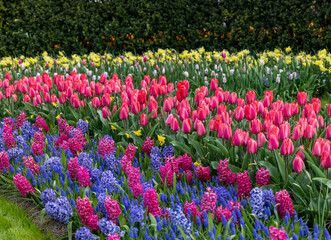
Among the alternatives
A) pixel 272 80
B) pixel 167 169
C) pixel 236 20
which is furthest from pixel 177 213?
pixel 236 20

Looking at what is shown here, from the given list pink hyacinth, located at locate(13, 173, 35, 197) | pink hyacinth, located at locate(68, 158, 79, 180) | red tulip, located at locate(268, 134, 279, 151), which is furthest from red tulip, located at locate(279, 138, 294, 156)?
pink hyacinth, located at locate(13, 173, 35, 197)

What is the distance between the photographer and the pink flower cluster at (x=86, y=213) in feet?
8.14

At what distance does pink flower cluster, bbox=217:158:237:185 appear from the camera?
2.91 m

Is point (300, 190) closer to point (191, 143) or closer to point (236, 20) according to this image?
point (191, 143)

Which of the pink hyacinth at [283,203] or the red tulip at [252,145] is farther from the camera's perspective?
the red tulip at [252,145]

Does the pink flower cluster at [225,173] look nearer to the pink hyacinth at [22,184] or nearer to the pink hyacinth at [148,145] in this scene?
the pink hyacinth at [148,145]

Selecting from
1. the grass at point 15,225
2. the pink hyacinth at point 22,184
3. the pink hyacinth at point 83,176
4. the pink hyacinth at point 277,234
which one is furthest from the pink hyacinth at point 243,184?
the pink hyacinth at point 22,184

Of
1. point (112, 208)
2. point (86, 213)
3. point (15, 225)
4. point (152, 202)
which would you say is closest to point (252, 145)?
point (152, 202)

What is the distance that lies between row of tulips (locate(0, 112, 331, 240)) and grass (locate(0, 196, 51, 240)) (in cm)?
16

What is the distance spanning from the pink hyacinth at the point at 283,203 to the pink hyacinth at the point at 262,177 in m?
0.25

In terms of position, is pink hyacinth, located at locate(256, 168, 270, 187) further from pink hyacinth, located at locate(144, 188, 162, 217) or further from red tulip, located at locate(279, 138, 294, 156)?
pink hyacinth, located at locate(144, 188, 162, 217)

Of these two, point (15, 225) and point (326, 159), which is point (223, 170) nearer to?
point (326, 159)

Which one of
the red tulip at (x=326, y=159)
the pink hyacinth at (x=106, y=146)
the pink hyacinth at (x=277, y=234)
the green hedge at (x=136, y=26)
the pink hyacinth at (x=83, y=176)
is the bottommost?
the pink hyacinth at (x=277, y=234)

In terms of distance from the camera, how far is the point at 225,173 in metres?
2.94
